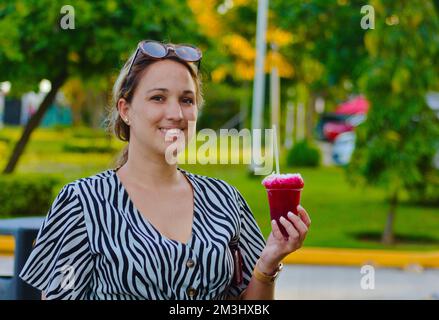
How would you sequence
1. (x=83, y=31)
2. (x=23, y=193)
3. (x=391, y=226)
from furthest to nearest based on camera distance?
(x=23, y=193) → (x=83, y=31) → (x=391, y=226)

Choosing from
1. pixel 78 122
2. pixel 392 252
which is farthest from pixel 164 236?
pixel 78 122

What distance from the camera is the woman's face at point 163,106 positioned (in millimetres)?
2570

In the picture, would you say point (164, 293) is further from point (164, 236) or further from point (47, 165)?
point (47, 165)

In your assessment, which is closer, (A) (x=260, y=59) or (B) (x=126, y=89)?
(B) (x=126, y=89)

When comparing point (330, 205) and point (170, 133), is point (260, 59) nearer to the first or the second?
point (330, 205)

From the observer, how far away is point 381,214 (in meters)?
15.2

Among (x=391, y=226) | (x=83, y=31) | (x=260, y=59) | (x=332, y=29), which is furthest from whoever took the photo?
(x=260, y=59)

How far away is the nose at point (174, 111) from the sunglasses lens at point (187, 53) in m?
0.12

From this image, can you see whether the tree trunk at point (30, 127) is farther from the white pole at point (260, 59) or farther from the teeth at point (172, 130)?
the teeth at point (172, 130)

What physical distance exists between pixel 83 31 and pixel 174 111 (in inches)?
416

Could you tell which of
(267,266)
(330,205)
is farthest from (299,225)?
(330,205)

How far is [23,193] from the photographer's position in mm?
13250

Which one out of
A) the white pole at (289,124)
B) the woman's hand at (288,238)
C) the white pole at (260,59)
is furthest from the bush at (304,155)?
the woman's hand at (288,238)

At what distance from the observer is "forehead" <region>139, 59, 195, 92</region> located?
2600 millimetres
